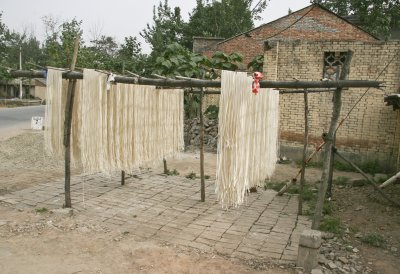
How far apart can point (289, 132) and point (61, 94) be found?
680 cm

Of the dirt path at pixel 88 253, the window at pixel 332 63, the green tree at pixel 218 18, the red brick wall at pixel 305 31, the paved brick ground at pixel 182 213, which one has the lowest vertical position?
the dirt path at pixel 88 253

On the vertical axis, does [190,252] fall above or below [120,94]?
below

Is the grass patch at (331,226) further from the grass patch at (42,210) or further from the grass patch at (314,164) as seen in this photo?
the grass patch at (314,164)

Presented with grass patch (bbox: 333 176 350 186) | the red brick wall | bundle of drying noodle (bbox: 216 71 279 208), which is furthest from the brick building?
bundle of drying noodle (bbox: 216 71 279 208)

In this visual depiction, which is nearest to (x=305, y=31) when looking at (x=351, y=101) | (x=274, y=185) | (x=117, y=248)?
(x=351, y=101)

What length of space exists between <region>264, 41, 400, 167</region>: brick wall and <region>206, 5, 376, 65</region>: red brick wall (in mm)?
4930

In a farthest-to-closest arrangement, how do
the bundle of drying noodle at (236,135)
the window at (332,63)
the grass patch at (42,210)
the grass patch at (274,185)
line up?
the window at (332,63) < the grass patch at (274,185) < the grass patch at (42,210) < the bundle of drying noodle at (236,135)

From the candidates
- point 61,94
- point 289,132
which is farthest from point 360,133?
point 61,94

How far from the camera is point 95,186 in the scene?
6.81 metres

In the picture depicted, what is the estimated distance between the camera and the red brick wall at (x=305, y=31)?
15523 millimetres

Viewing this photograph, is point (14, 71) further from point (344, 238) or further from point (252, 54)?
point (252, 54)

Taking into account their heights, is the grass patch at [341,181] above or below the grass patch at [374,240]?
above

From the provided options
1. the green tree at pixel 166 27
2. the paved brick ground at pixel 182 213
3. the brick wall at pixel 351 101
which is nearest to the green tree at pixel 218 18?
the green tree at pixel 166 27

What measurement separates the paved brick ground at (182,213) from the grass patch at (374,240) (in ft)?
2.47
